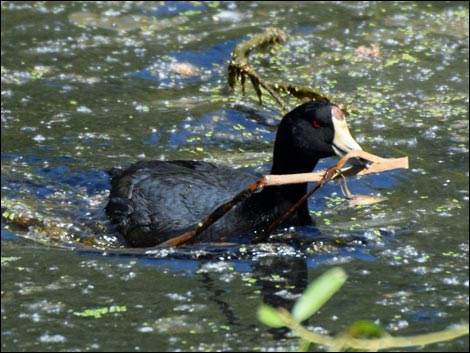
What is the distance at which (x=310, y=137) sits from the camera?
5066mm

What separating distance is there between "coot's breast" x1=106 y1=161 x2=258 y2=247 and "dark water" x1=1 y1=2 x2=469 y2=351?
176 mm

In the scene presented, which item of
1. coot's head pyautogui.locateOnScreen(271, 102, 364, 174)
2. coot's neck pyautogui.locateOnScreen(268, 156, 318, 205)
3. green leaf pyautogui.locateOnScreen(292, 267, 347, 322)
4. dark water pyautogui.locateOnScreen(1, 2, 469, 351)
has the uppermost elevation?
green leaf pyautogui.locateOnScreen(292, 267, 347, 322)

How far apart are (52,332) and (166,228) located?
138 cm

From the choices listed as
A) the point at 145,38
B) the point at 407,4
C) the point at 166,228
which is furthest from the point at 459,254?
the point at 407,4

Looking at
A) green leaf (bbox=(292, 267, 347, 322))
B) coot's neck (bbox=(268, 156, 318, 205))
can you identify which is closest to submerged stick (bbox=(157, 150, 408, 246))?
coot's neck (bbox=(268, 156, 318, 205))

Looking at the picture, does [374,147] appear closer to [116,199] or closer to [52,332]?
[116,199]

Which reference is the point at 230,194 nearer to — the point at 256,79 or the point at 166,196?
the point at 166,196

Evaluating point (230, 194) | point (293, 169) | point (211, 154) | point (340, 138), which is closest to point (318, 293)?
point (340, 138)

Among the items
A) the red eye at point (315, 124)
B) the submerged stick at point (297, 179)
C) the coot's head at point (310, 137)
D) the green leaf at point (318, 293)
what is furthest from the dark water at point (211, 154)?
the green leaf at point (318, 293)

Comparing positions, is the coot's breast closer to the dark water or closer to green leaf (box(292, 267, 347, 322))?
the dark water

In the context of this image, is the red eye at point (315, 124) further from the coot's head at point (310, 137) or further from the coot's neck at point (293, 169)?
the coot's neck at point (293, 169)

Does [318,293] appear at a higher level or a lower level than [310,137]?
higher

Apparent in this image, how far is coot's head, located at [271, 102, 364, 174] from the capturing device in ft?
16.5

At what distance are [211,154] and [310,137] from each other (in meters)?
1.58
